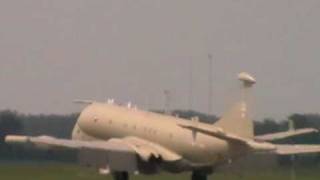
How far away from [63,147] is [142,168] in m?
4.60

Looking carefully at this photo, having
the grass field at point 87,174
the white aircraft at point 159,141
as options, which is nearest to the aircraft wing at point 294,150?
the white aircraft at point 159,141

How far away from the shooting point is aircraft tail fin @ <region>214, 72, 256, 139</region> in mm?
65750

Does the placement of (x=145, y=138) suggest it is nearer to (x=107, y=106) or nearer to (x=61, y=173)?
(x=107, y=106)

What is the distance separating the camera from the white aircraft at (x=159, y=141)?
6581 cm

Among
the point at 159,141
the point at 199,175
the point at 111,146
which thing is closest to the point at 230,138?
the point at 199,175

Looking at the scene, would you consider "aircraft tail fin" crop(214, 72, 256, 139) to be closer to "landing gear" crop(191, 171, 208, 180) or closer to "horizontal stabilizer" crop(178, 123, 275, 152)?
"horizontal stabilizer" crop(178, 123, 275, 152)

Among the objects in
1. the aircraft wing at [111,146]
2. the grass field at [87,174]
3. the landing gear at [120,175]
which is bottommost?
the landing gear at [120,175]

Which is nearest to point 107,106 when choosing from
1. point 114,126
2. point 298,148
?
point 114,126

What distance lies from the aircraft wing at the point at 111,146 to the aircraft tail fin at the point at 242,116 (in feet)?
17.4

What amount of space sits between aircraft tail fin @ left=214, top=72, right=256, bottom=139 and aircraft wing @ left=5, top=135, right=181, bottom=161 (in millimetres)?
5303

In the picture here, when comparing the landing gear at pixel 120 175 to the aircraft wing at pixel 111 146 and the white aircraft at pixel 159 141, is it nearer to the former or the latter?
the white aircraft at pixel 159 141

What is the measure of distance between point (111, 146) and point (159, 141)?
9.36ft

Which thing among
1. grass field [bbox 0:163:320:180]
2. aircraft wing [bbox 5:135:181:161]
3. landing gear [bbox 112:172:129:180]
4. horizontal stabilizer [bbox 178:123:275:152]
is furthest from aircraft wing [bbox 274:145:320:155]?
landing gear [bbox 112:172:129:180]

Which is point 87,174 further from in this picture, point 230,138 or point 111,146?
point 230,138
